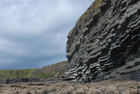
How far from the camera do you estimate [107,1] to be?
34406 mm

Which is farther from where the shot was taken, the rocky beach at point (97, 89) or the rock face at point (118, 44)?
the rock face at point (118, 44)

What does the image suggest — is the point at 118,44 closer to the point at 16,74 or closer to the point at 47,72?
the point at 47,72

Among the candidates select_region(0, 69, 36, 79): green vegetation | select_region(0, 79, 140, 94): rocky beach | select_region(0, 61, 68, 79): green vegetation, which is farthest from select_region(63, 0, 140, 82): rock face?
select_region(0, 69, 36, 79): green vegetation

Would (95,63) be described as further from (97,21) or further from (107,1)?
(107,1)

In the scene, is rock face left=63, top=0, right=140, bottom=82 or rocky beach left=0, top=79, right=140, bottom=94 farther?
rock face left=63, top=0, right=140, bottom=82

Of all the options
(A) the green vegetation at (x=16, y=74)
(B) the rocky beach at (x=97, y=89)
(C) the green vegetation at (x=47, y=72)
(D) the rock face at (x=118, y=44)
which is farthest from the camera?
(A) the green vegetation at (x=16, y=74)

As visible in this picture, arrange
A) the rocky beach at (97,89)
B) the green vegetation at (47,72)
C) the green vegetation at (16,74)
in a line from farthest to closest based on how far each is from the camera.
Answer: the green vegetation at (16,74) < the green vegetation at (47,72) < the rocky beach at (97,89)

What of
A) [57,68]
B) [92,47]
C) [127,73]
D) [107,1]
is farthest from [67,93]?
[57,68]

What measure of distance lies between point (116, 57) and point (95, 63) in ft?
24.2

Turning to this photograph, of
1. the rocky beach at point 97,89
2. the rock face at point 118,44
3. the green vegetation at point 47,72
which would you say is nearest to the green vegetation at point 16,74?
the green vegetation at point 47,72

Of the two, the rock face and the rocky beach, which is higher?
the rock face

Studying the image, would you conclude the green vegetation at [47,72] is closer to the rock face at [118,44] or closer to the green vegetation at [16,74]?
the green vegetation at [16,74]

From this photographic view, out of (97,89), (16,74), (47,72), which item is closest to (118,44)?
(97,89)

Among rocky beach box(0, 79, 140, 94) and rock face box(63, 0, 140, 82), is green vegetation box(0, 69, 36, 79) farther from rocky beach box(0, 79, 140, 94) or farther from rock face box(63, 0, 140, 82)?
rocky beach box(0, 79, 140, 94)
